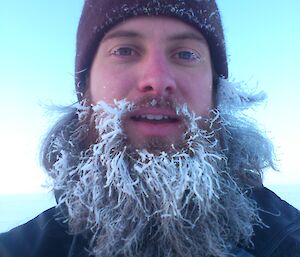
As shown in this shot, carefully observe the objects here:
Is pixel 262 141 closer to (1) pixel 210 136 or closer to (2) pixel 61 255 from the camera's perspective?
(1) pixel 210 136

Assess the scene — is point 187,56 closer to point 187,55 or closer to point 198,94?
point 187,55

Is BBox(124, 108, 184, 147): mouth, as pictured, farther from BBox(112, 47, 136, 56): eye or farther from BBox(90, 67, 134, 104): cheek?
BBox(112, 47, 136, 56): eye

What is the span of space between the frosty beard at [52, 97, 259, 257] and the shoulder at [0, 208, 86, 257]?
0.07 meters

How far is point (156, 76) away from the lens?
1510 mm

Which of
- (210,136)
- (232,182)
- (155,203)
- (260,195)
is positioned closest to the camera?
(155,203)

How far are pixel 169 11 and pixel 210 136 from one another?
0.60m

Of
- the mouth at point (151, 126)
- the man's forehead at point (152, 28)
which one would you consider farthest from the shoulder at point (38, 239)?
the man's forehead at point (152, 28)

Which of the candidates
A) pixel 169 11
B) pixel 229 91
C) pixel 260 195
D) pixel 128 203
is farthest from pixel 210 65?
pixel 128 203

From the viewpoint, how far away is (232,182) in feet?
5.74

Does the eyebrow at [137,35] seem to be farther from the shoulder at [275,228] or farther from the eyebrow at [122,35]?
the shoulder at [275,228]

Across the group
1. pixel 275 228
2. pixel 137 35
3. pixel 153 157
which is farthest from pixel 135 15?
pixel 275 228

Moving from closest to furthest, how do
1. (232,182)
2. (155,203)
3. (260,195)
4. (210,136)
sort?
(155,203) < (210,136) < (232,182) < (260,195)

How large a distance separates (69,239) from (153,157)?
0.53 meters

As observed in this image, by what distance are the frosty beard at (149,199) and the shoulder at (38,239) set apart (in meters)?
0.07
